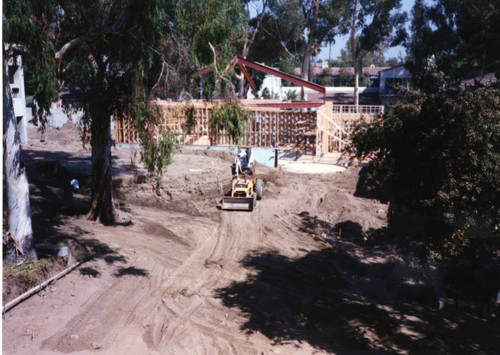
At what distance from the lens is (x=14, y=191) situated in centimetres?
1055

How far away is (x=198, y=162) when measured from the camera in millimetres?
23469


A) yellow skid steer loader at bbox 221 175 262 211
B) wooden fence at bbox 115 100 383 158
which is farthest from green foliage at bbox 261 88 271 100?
yellow skid steer loader at bbox 221 175 262 211

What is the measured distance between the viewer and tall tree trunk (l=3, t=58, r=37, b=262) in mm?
10312

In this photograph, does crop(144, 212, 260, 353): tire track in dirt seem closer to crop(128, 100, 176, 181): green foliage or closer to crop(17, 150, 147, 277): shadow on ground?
crop(17, 150, 147, 277): shadow on ground

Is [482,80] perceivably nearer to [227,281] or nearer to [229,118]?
[229,118]

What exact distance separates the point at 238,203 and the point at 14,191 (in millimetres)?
8678

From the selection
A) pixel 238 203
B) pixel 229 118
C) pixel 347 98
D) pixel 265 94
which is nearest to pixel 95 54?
pixel 229 118

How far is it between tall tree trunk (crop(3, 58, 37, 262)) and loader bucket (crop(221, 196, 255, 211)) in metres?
7.88

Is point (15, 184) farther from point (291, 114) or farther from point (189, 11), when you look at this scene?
point (291, 114)

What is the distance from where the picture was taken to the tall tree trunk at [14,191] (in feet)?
33.8

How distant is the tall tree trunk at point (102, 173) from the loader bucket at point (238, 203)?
13.5 ft

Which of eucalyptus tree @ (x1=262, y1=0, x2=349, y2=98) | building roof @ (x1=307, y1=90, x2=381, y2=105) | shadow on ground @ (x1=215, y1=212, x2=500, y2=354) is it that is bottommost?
shadow on ground @ (x1=215, y1=212, x2=500, y2=354)

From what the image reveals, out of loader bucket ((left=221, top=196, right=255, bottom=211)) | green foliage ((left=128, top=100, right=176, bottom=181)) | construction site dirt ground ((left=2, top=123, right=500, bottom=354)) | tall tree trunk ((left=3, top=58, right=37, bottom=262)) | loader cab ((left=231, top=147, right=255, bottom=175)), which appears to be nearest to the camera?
construction site dirt ground ((left=2, top=123, right=500, bottom=354))

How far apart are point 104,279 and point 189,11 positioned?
7471mm
